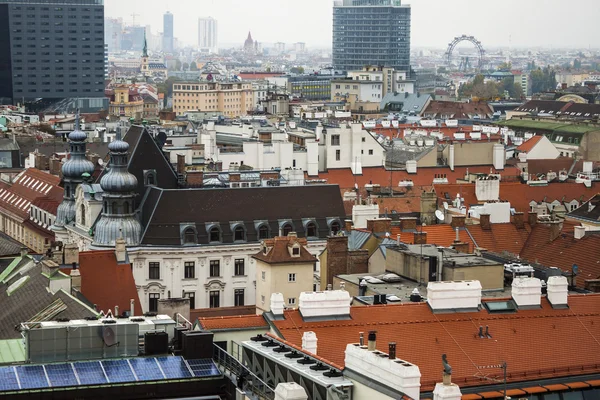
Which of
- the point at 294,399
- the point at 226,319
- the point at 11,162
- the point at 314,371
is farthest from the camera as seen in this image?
the point at 11,162

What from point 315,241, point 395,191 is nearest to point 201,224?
point 315,241

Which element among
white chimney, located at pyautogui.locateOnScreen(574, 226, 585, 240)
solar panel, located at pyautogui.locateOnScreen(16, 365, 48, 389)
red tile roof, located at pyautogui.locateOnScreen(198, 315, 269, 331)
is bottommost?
white chimney, located at pyautogui.locateOnScreen(574, 226, 585, 240)

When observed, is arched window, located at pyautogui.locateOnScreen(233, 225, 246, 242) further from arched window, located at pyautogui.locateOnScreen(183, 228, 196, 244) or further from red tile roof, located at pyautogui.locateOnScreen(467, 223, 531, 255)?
red tile roof, located at pyautogui.locateOnScreen(467, 223, 531, 255)

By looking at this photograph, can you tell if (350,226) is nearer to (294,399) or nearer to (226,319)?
(226,319)

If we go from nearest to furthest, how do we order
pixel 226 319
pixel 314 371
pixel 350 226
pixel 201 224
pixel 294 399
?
pixel 294 399, pixel 314 371, pixel 226 319, pixel 350 226, pixel 201 224

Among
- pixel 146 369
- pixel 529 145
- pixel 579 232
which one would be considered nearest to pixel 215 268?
pixel 579 232

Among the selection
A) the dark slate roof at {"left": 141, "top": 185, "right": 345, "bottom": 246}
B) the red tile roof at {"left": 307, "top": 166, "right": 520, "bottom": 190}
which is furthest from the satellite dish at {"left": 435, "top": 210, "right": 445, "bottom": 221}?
the red tile roof at {"left": 307, "top": 166, "right": 520, "bottom": 190}
